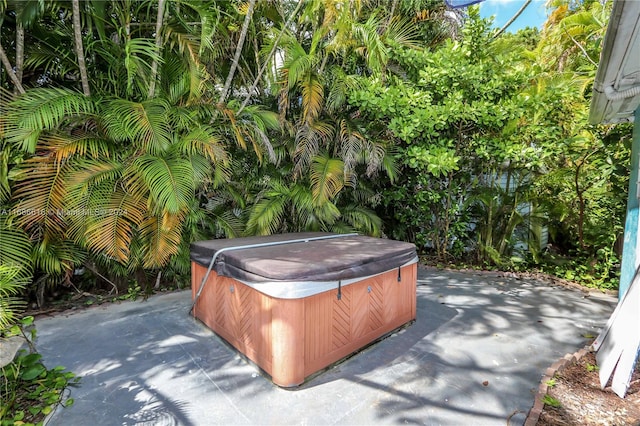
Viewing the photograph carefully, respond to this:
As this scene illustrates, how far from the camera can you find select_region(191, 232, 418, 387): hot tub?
2.25 metres

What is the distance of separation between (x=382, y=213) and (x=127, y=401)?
5543 mm

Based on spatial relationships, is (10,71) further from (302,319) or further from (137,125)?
(302,319)

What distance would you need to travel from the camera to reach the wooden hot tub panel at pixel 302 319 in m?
2.25

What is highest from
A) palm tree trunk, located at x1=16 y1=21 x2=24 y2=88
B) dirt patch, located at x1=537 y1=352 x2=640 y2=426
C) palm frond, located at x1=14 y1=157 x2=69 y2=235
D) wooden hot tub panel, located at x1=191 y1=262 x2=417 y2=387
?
palm tree trunk, located at x1=16 y1=21 x2=24 y2=88

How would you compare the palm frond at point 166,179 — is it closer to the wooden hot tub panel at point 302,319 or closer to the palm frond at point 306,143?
the wooden hot tub panel at point 302,319

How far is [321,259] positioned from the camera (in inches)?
104

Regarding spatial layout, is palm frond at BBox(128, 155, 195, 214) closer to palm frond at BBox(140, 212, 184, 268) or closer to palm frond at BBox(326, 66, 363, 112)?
palm frond at BBox(140, 212, 184, 268)

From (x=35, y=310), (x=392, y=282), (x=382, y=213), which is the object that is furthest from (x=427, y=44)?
(x=35, y=310)

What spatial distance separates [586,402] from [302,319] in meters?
1.95

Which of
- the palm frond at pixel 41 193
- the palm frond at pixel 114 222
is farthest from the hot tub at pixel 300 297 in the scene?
the palm frond at pixel 41 193

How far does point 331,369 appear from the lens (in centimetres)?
255

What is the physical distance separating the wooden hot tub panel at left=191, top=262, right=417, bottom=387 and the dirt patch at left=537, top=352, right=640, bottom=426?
132 cm

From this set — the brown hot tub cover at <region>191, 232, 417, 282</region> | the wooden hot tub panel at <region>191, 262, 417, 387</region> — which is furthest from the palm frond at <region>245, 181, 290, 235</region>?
the wooden hot tub panel at <region>191, 262, 417, 387</region>

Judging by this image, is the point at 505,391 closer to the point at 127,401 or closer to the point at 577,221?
the point at 127,401
